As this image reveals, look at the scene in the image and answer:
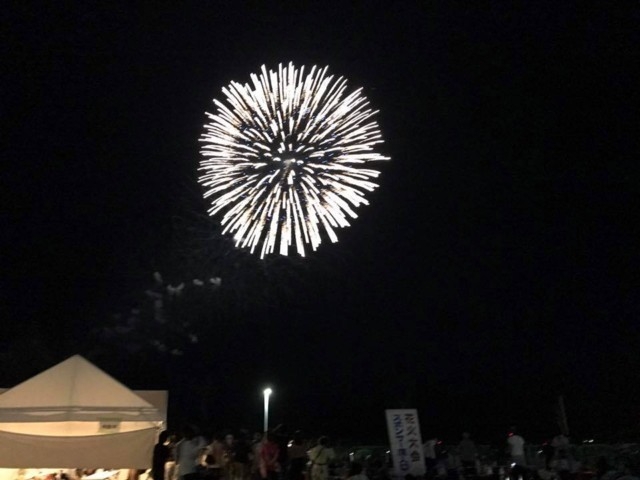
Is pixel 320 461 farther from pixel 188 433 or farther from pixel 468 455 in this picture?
pixel 468 455

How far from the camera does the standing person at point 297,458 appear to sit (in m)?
13.2

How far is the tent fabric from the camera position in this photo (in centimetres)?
1119

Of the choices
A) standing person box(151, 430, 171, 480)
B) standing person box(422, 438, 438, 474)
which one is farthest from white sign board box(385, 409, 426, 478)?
standing person box(151, 430, 171, 480)

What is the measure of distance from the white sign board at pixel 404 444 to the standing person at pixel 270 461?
7.80 feet

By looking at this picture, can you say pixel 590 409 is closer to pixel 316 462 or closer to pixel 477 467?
pixel 477 467

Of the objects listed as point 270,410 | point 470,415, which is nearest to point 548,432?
point 470,415

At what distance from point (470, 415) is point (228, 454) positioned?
3503cm

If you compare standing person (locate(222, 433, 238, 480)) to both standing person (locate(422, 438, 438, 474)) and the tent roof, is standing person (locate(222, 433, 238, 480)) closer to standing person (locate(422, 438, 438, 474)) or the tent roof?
the tent roof

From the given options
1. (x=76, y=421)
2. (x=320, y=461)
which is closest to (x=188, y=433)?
(x=76, y=421)

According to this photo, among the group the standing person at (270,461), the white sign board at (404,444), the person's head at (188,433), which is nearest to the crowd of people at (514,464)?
the white sign board at (404,444)

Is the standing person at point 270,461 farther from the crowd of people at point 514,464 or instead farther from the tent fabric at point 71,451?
the crowd of people at point 514,464

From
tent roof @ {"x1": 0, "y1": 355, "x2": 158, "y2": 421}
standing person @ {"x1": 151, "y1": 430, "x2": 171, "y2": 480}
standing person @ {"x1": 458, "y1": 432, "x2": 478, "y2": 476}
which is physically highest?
tent roof @ {"x1": 0, "y1": 355, "x2": 158, "y2": 421}

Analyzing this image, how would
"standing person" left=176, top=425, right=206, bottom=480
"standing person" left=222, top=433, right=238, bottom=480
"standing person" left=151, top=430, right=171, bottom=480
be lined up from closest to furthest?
"standing person" left=151, top=430, right=171, bottom=480 → "standing person" left=176, top=425, right=206, bottom=480 → "standing person" left=222, top=433, right=238, bottom=480

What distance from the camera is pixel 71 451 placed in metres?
11.4
